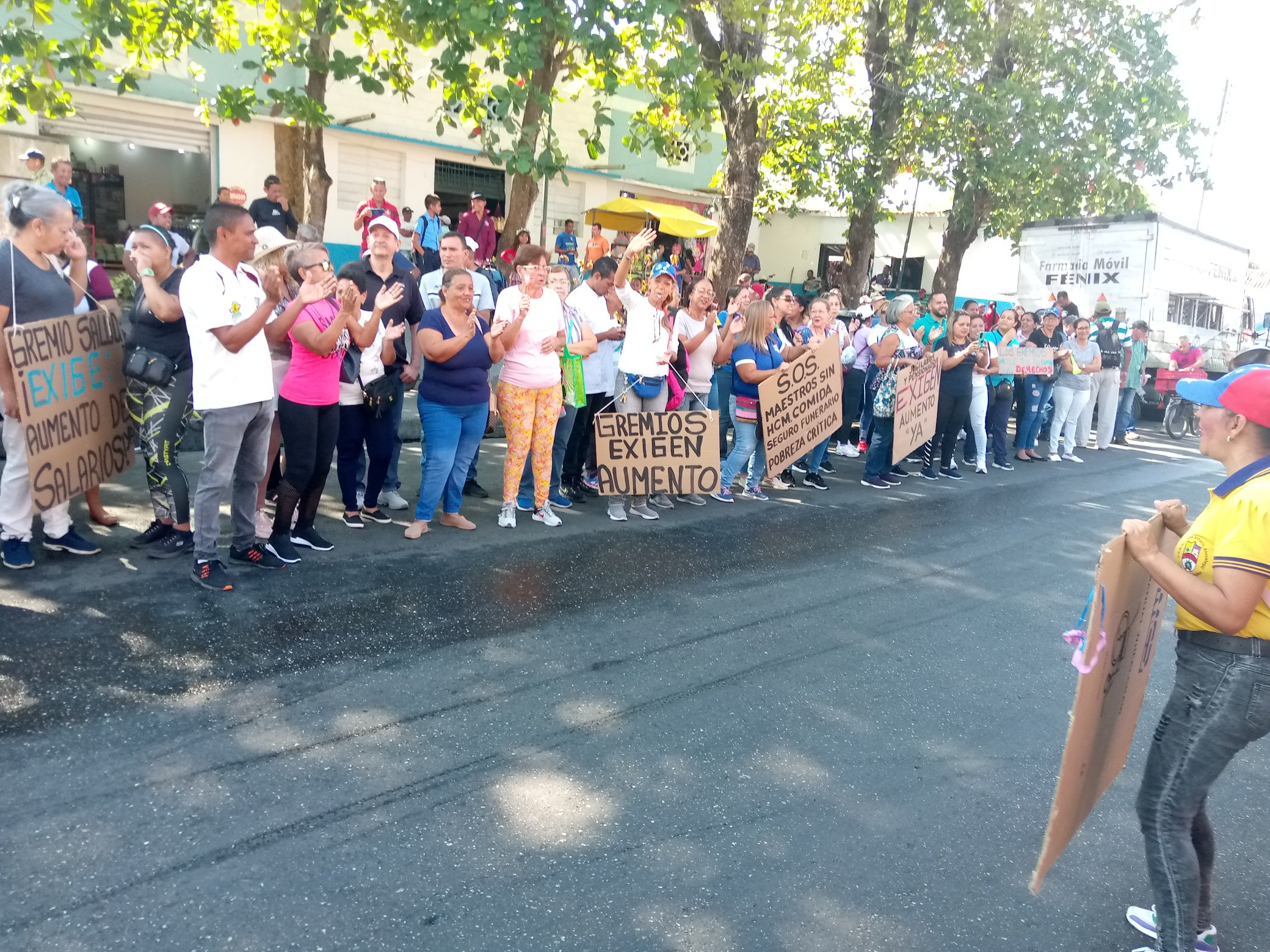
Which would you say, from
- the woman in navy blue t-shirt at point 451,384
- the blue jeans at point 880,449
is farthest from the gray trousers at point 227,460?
the blue jeans at point 880,449

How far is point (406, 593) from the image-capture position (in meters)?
5.68

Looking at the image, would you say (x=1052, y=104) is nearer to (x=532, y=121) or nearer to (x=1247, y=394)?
(x=532, y=121)

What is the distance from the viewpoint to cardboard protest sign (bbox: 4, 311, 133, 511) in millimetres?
5266

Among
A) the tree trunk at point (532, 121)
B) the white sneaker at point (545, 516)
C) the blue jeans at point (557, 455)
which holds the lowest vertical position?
the white sneaker at point (545, 516)

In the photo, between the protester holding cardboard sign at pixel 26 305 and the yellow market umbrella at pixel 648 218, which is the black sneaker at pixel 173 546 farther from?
the yellow market umbrella at pixel 648 218

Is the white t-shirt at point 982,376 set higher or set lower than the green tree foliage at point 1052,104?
lower

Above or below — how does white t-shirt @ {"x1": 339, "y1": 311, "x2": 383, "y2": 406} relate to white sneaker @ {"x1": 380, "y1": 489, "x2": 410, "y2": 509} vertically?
above

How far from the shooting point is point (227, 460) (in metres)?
5.36

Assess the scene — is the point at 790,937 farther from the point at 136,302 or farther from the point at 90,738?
the point at 136,302

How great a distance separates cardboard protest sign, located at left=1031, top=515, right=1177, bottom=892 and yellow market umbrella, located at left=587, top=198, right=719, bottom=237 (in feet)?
62.9

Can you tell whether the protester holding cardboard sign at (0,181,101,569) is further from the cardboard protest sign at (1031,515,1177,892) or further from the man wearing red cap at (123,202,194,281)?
the cardboard protest sign at (1031,515,1177,892)

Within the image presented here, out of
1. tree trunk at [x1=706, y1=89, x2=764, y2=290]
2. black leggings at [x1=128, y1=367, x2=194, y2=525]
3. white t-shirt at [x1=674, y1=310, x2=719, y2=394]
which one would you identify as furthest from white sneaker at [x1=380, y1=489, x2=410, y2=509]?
tree trunk at [x1=706, y1=89, x2=764, y2=290]

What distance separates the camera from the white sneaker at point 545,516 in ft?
24.7

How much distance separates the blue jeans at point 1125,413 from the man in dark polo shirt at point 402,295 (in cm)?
1259
